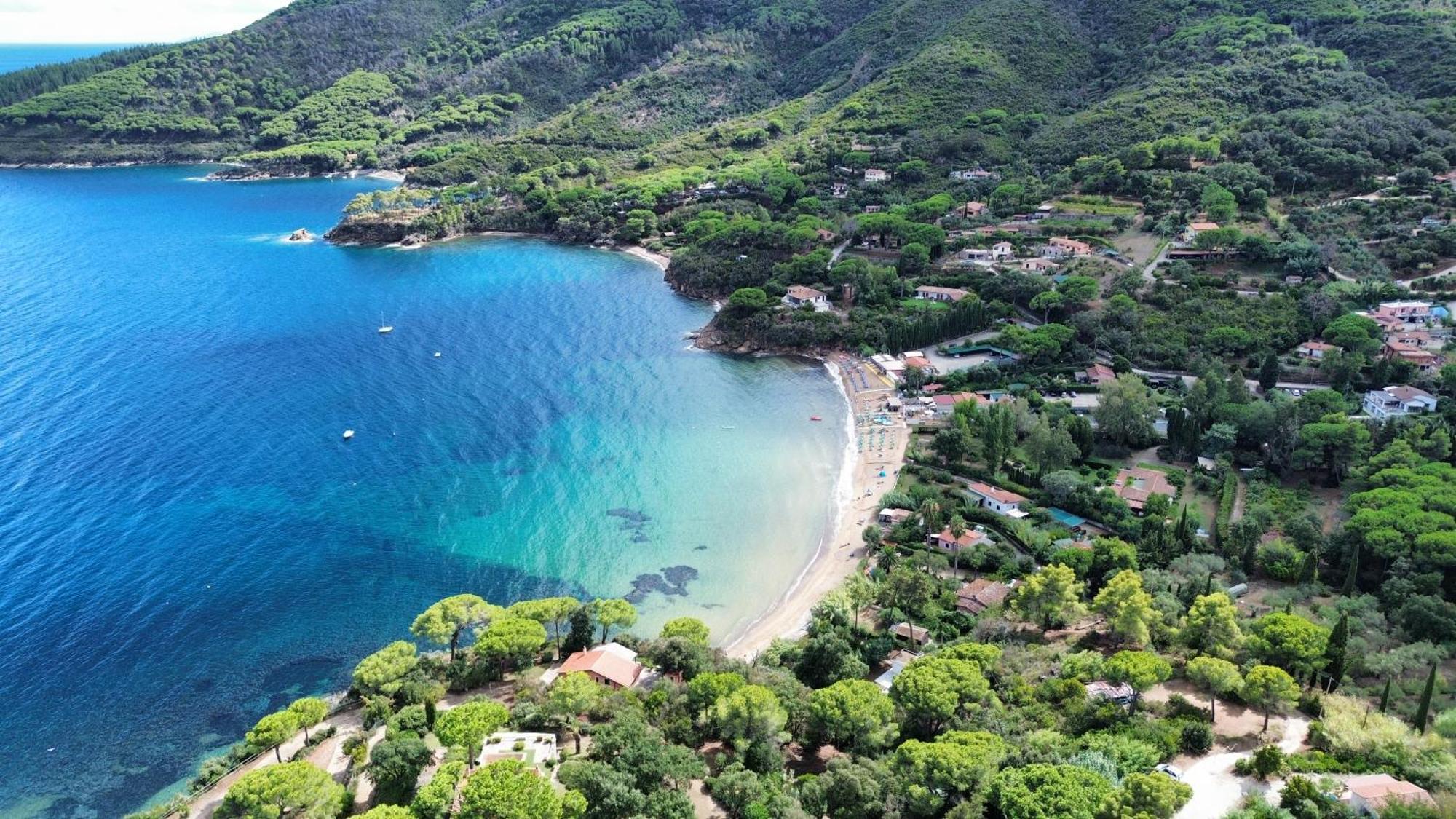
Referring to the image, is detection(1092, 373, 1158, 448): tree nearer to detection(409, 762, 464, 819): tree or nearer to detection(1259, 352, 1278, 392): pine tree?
detection(1259, 352, 1278, 392): pine tree

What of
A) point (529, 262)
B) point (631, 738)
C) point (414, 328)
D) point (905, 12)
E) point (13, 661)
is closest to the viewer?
point (631, 738)

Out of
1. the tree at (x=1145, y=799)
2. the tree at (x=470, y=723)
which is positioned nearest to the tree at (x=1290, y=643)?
the tree at (x=1145, y=799)

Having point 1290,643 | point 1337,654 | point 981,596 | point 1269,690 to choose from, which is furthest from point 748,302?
point 1269,690

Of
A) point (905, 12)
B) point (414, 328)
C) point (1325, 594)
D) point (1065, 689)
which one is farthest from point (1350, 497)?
point (905, 12)

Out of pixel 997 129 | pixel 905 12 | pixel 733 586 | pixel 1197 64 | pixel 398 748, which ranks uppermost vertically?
pixel 905 12

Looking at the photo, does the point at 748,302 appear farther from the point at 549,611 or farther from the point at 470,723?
the point at 470,723

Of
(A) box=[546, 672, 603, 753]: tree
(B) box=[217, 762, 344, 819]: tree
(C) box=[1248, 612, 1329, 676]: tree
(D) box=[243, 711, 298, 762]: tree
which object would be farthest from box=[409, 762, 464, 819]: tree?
(C) box=[1248, 612, 1329, 676]: tree

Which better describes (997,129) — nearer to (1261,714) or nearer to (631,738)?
(1261,714)
